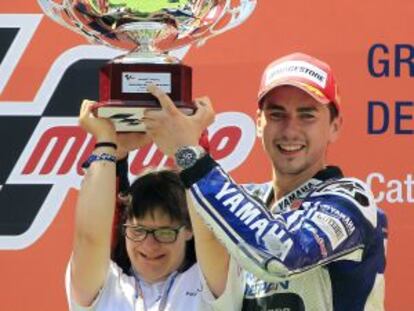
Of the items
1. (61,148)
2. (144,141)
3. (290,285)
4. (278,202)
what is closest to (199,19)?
(144,141)

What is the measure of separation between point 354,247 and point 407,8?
1.20m

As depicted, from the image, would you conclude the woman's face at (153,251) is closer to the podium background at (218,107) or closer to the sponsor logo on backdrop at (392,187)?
the podium background at (218,107)

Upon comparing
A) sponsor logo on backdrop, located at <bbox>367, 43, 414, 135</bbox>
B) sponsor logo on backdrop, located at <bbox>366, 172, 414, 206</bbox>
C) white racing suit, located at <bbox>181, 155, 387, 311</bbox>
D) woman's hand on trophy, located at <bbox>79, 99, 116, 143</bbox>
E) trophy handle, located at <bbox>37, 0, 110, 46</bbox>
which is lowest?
white racing suit, located at <bbox>181, 155, 387, 311</bbox>

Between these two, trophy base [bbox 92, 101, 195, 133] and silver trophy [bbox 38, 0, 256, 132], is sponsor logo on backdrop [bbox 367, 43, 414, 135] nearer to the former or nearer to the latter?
silver trophy [bbox 38, 0, 256, 132]

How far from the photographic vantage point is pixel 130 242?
2.23 m

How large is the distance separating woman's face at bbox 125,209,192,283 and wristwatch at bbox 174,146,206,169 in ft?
0.97

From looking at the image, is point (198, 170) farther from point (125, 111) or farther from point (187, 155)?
point (125, 111)

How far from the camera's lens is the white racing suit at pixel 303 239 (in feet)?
6.32

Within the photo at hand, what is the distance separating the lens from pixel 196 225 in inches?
81.4

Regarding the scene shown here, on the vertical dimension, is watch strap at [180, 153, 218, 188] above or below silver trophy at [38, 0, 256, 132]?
below

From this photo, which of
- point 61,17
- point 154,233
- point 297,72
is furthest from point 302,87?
point 61,17

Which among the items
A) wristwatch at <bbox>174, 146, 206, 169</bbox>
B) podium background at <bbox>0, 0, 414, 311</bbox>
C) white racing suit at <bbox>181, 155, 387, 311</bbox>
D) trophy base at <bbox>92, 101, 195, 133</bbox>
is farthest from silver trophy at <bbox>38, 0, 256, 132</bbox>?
podium background at <bbox>0, 0, 414, 311</bbox>

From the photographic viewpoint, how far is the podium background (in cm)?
298

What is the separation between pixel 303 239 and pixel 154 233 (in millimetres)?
402
